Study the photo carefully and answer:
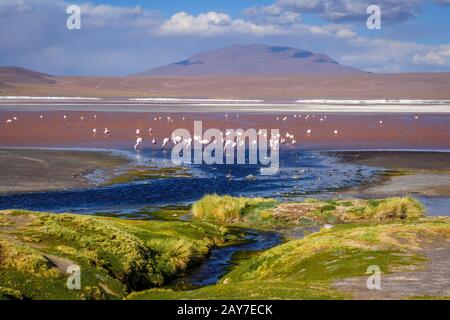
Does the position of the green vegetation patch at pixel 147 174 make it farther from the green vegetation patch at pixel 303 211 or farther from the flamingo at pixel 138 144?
the green vegetation patch at pixel 303 211

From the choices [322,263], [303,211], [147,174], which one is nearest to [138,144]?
[147,174]

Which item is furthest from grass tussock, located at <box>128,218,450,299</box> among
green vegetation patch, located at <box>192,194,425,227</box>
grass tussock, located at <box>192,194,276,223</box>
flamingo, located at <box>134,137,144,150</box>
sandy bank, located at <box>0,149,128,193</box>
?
flamingo, located at <box>134,137,144,150</box>

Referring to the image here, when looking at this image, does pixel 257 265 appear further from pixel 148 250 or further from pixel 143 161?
pixel 143 161

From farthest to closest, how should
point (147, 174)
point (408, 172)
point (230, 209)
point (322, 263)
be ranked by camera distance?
point (408, 172) < point (147, 174) < point (230, 209) < point (322, 263)

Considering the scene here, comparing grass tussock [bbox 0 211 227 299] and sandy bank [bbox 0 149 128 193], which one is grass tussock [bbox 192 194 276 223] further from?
sandy bank [bbox 0 149 128 193]

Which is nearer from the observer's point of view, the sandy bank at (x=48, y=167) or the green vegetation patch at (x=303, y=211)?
the green vegetation patch at (x=303, y=211)

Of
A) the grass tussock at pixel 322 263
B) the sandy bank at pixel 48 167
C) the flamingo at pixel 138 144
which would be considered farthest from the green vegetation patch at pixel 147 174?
the grass tussock at pixel 322 263

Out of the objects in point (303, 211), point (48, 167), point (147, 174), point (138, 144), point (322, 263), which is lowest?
point (303, 211)

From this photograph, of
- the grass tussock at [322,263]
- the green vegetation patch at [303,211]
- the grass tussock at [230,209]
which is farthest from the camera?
the grass tussock at [230,209]

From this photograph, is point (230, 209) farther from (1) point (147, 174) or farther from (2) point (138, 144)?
(2) point (138, 144)
